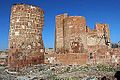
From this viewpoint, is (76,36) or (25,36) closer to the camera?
(25,36)

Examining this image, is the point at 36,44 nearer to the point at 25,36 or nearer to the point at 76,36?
the point at 25,36

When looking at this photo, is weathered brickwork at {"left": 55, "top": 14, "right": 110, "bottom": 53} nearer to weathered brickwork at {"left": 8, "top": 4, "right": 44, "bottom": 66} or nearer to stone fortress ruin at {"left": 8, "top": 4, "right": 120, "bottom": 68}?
stone fortress ruin at {"left": 8, "top": 4, "right": 120, "bottom": 68}

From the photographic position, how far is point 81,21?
18.5 m

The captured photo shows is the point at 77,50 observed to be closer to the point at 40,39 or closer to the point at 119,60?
the point at 119,60

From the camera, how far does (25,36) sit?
492 inches

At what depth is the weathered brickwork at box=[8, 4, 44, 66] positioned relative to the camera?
40.6 feet

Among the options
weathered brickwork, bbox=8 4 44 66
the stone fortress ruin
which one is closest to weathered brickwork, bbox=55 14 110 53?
the stone fortress ruin

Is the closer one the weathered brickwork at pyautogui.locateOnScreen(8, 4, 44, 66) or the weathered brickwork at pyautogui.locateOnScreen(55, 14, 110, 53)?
the weathered brickwork at pyautogui.locateOnScreen(8, 4, 44, 66)

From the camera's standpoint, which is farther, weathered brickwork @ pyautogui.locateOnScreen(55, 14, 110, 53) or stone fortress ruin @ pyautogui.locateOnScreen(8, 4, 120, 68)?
weathered brickwork @ pyautogui.locateOnScreen(55, 14, 110, 53)

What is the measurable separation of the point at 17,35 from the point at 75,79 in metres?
5.51

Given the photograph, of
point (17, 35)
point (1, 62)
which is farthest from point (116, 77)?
point (1, 62)

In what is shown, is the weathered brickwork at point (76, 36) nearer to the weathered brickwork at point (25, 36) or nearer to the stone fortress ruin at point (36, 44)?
the stone fortress ruin at point (36, 44)

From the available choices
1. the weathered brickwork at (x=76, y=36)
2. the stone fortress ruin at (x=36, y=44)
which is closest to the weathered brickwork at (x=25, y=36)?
the stone fortress ruin at (x=36, y=44)

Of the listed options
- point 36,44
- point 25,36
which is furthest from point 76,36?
point 25,36
